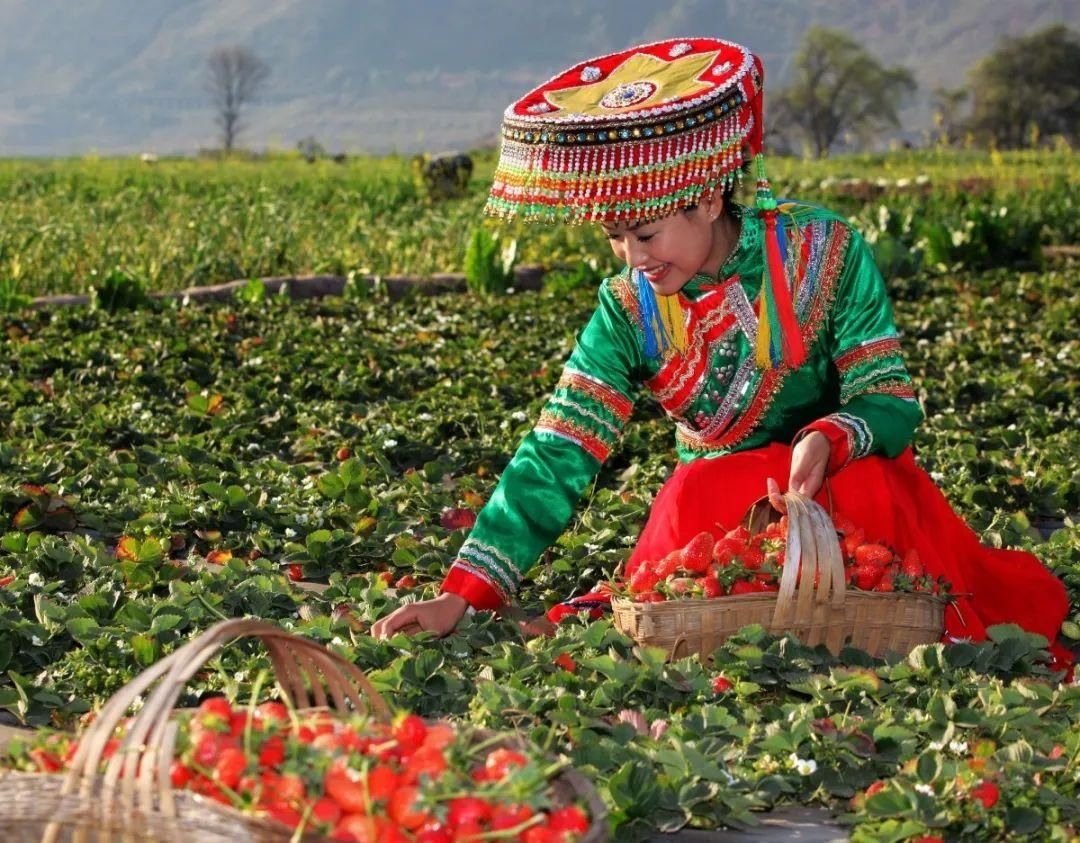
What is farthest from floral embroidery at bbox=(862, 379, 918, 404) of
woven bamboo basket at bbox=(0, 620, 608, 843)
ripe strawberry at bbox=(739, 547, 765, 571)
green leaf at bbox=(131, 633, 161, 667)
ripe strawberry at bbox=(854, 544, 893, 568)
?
woven bamboo basket at bbox=(0, 620, 608, 843)

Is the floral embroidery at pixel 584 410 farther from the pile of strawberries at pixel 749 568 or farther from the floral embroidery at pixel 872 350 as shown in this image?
the floral embroidery at pixel 872 350

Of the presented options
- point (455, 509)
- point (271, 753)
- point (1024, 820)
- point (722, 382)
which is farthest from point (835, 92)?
point (271, 753)

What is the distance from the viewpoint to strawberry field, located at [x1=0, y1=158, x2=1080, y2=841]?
10.4 ft

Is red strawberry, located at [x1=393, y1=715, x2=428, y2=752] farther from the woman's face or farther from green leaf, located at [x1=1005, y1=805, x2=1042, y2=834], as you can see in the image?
the woman's face

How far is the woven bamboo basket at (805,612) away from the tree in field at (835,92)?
82.4m

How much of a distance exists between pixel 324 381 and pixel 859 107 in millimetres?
89258

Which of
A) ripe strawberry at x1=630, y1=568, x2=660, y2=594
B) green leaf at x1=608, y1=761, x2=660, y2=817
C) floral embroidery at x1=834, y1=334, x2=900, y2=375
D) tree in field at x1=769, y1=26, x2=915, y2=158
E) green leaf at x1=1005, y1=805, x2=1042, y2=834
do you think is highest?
floral embroidery at x1=834, y1=334, x2=900, y2=375

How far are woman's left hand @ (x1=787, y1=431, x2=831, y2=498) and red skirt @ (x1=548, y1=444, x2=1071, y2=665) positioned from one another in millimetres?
159

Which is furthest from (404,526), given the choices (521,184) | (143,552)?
(521,184)

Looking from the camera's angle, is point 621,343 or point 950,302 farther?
point 950,302

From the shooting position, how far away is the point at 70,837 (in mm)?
2379

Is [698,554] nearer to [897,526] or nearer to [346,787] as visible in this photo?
[897,526]

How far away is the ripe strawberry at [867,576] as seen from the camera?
379 cm

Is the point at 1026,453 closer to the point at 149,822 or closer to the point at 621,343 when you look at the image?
the point at 621,343
